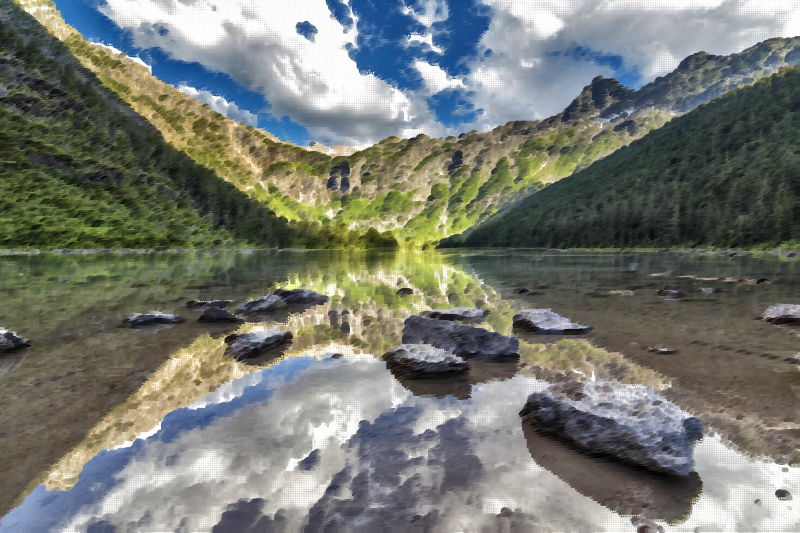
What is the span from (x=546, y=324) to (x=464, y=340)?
15.9ft

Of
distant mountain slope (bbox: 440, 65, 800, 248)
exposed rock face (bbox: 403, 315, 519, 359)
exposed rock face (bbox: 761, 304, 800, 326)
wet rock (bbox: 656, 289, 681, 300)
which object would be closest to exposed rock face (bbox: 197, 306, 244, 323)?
exposed rock face (bbox: 403, 315, 519, 359)

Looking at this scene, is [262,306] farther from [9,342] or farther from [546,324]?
[546,324]

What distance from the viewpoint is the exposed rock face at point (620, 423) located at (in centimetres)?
603

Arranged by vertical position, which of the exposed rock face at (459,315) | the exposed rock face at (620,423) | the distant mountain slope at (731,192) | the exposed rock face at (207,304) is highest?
the distant mountain slope at (731,192)

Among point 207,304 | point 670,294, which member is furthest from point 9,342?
point 670,294

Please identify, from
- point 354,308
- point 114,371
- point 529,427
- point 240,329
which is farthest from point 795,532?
point 354,308

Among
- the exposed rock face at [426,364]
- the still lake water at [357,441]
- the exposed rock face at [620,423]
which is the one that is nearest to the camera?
the still lake water at [357,441]

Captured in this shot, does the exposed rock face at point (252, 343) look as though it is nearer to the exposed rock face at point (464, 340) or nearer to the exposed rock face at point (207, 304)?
the exposed rock face at point (464, 340)

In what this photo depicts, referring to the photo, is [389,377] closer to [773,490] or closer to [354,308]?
[773,490]

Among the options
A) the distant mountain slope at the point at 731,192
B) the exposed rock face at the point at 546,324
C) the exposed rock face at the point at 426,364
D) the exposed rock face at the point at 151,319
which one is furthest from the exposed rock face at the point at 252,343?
the distant mountain slope at the point at 731,192

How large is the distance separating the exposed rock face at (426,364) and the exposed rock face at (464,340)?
5.15 ft

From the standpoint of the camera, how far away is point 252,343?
13125 mm

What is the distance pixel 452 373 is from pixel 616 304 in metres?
16.7

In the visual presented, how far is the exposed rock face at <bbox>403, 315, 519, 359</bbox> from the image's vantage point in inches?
493
